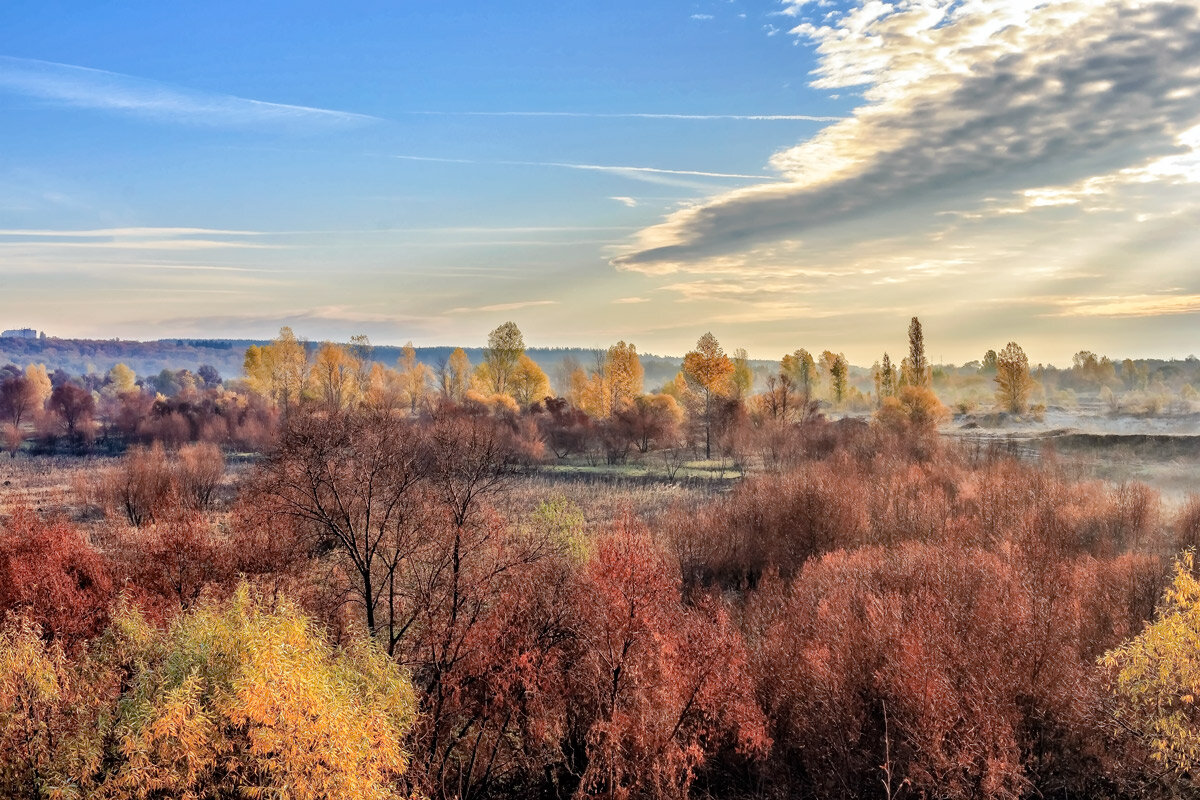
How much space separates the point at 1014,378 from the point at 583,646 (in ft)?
364

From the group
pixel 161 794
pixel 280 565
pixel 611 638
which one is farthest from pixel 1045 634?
pixel 280 565

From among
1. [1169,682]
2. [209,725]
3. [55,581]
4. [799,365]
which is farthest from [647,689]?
A: [799,365]

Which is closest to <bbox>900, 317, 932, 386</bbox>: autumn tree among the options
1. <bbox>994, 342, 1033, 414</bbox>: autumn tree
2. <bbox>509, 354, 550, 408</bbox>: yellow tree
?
<bbox>994, 342, 1033, 414</bbox>: autumn tree

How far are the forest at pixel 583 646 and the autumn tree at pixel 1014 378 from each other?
255 feet

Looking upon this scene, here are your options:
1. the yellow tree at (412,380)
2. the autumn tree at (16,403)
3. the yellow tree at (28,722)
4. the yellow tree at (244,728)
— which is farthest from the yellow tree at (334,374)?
the yellow tree at (244,728)

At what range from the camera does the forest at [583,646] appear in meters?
14.7

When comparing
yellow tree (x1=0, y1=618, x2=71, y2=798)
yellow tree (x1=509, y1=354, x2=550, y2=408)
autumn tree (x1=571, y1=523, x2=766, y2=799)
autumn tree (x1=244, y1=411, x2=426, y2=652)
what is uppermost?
yellow tree (x1=509, y1=354, x2=550, y2=408)

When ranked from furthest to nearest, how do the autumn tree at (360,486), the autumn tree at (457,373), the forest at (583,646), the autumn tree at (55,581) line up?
the autumn tree at (457,373)
the autumn tree at (55,581)
the autumn tree at (360,486)
the forest at (583,646)

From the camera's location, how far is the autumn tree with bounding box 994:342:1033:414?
4523 inches

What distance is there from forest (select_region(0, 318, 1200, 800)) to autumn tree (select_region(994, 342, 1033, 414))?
77848 millimetres

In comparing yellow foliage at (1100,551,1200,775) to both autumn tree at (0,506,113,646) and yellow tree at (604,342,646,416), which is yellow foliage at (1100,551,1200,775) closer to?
autumn tree at (0,506,113,646)

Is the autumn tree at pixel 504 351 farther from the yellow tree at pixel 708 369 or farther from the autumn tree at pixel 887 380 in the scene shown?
the autumn tree at pixel 887 380

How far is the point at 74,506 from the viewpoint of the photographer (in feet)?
194

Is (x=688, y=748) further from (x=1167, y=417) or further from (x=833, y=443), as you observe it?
(x=1167, y=417)
